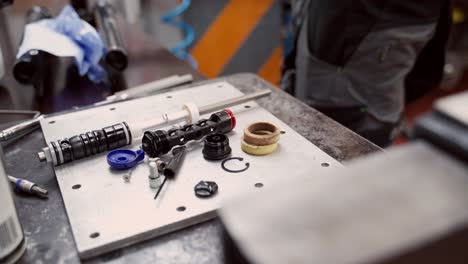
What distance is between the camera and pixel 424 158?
335 mm

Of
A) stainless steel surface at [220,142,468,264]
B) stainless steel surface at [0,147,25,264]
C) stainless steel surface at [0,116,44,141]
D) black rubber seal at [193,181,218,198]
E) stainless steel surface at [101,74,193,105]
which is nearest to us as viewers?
stainless steel surface at [220,142,468,264]

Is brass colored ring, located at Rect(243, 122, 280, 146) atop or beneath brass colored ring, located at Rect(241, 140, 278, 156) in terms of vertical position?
atop

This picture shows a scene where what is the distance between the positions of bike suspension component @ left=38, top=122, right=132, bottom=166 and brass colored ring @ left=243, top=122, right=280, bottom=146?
0.62 feet

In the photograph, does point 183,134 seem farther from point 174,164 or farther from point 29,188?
point 29,188

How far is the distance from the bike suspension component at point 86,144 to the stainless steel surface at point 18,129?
15 centimetres

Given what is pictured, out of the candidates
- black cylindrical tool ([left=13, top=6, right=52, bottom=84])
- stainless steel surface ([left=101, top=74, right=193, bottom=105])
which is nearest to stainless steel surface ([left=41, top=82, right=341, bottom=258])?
stainless steel surface ([left=101, top=74, right=193, bottom=105])

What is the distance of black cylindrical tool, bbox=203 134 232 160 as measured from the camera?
2.02ft

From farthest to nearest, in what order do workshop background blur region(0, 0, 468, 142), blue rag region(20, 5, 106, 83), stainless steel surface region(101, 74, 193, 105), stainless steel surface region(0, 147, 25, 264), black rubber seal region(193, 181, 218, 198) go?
1. workshop background blur region(0, 0, 468, 142)
2. blue rag region(20, 5, 106, 83)
3. stainless steel surface region(101, 74, 193, 105)
4. black rubber seal region(193, 181, 218, 198)
5. stainless steel surface region(0, 147, 25, 264)

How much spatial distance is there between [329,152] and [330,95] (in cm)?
59

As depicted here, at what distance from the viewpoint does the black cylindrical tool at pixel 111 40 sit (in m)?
1.01

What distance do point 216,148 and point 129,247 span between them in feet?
0.63

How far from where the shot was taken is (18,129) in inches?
29.5

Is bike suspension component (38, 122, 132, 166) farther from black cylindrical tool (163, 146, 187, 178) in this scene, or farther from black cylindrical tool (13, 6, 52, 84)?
black cylindrical tool (13, 6, 52, 84)

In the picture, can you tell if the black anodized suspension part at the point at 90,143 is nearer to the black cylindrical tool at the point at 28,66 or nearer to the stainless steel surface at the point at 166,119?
the stainless steel surface at the point at 166,119
